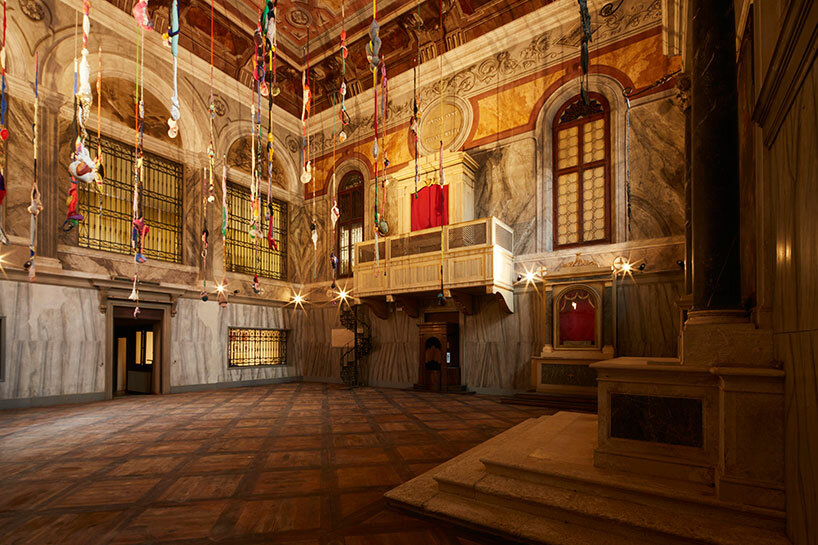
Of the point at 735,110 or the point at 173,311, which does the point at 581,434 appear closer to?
the point at 735,110

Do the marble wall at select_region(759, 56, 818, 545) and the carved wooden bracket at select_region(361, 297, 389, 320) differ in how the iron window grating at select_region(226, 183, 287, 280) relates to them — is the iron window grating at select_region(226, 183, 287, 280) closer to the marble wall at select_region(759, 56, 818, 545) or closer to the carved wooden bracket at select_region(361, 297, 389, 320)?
the carved wooden bracket at select_region(361, 297, 389, 320)

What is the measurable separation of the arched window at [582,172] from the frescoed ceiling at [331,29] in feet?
9.92

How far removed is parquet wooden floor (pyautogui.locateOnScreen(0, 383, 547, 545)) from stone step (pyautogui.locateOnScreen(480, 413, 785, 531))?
784mm

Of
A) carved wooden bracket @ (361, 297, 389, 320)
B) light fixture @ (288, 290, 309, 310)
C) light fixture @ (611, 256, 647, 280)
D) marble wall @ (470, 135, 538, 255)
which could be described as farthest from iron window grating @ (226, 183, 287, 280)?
light fixture @ (611, 256, 647, 280)

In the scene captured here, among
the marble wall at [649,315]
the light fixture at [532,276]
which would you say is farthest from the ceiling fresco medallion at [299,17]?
the marble wall at [649,315]

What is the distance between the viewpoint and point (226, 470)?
4594 millimetres

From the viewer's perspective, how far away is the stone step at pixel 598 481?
2863 millimetres

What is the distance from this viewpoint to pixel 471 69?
12.3m

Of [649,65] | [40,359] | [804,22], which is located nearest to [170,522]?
[804,22]

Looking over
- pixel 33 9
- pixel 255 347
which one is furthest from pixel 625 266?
pixel 33 9

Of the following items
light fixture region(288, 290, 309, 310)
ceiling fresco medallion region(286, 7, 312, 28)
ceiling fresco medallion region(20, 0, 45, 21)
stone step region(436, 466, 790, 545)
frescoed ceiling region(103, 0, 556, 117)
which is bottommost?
stone step region(436, 466, 790, 545)

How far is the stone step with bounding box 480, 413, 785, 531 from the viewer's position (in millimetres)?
2863

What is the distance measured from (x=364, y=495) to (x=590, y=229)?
8.41m

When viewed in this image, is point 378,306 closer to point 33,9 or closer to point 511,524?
point 511,524
